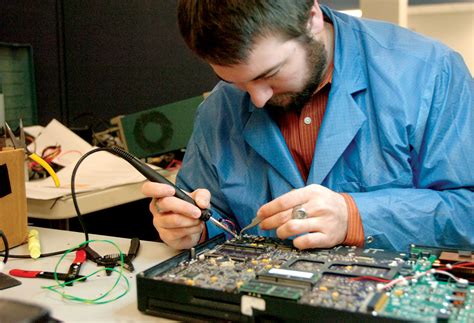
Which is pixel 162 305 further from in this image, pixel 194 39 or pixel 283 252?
pixel 194 39

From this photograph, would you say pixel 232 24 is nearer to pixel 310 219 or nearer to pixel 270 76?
pixel 270 76

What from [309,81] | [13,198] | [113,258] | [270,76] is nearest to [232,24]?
[270,76]

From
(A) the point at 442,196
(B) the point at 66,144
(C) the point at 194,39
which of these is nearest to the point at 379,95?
(A) the point at 442,196

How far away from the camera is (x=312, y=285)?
729 mm

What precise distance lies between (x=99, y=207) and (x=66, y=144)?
0.50m

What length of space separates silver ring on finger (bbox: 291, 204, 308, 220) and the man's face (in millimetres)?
263

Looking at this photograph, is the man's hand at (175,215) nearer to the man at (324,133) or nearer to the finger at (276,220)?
the man at (324,133)

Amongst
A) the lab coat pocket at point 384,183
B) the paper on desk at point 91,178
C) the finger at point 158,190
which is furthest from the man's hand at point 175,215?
the paper on desk at point 91,178

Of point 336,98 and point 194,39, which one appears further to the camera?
point 336,98

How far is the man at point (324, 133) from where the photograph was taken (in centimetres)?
101

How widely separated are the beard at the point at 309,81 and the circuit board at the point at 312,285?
390 millimetres

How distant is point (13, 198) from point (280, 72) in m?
0.63

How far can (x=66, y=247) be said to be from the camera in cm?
118

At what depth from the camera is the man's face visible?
1043 mm
